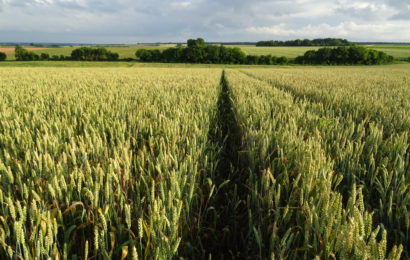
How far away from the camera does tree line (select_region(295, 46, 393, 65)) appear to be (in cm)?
5981

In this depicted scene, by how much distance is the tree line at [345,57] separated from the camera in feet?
196

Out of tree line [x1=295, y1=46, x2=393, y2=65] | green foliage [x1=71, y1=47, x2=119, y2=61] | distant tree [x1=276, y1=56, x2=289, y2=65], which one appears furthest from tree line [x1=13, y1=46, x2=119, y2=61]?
tree line [x1=295, y1=46, x2=393, y2=65]

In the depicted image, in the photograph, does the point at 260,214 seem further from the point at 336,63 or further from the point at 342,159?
the point at 336,63

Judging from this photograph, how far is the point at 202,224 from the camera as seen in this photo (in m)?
1.65

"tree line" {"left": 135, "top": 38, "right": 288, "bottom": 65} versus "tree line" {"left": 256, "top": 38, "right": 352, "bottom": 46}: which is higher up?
"tree line" {"left": 256, "top": 38, "right": 352, "bottom": 46}

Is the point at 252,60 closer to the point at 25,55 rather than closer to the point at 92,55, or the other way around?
the point at 92,55

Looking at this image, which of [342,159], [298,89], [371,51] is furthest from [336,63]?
[342,159]

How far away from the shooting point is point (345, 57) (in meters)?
61.7

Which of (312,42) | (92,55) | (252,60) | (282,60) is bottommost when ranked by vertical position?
(282,60)

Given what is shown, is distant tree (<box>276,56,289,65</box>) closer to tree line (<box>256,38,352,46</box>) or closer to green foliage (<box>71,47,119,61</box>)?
green foliage (<box>71,47,119,61</box>)

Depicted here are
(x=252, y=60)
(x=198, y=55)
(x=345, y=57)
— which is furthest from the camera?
(x=198, y=55)

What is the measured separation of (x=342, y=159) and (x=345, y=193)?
0.24 m

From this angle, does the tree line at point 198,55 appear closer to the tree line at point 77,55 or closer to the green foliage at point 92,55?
the green foliage at point 92,55

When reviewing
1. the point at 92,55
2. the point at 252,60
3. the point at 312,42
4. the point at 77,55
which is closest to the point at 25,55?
the point at 77,55
